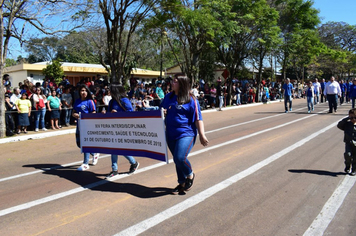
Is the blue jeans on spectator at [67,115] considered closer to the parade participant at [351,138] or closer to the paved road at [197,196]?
the paved road at [197,196]

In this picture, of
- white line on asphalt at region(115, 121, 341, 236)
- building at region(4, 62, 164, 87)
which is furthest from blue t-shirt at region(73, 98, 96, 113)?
building at region(4, 62, 164, 87)

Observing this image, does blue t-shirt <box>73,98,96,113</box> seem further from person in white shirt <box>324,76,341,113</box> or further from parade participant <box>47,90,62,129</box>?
person in white shirt <box>324,76,341,113</box>

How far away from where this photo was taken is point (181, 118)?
4.73 meters

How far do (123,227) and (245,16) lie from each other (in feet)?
71.2

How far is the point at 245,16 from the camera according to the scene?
2289 centimetres

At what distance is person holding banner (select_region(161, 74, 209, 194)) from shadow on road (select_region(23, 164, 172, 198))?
675mm

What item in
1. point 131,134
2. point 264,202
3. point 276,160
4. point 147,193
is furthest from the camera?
point 276,160

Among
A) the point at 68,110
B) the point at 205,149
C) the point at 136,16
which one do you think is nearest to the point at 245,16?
the point at 136,16

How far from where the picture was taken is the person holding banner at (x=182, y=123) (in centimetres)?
470

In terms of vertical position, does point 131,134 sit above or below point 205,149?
above

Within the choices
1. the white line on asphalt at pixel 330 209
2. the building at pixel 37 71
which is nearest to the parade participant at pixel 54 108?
the white line on asphalt at pixel 330 209

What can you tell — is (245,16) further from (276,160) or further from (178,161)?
(178,161)

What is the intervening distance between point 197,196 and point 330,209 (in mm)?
1921

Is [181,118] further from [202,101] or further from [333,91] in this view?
[202,101]
